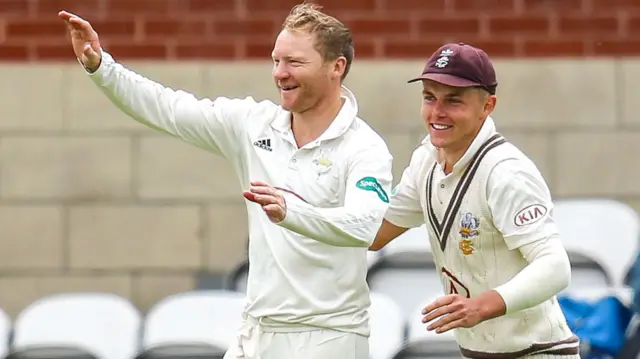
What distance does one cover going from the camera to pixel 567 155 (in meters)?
6.17

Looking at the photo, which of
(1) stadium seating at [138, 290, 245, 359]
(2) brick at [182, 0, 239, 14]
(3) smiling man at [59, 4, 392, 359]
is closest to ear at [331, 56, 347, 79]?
(3) smiling man at [59, 4, 392, 359]

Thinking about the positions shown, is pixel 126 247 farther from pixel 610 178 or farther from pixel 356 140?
pixel 356 140

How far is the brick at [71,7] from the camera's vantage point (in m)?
6.24

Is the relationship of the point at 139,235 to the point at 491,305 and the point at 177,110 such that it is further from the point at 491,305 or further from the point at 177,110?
the point at 491,305

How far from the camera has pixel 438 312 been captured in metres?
3.29

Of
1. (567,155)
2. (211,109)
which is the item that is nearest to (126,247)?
(567,155)

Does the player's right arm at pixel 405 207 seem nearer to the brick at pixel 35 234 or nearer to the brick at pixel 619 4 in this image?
the brick at pixel 619 4

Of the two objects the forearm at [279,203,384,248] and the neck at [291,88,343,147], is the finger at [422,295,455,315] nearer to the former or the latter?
the forearm at [279,203,384,248]

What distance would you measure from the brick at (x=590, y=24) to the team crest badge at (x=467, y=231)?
275 cm

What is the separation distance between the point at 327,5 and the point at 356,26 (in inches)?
6.6

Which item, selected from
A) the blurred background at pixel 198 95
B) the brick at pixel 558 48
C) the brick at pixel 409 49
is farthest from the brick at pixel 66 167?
the brick at pixel 558 48

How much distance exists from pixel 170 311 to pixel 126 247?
836mm

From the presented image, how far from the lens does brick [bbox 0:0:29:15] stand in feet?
20.5

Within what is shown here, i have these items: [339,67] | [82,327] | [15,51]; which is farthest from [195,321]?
[339,67]
